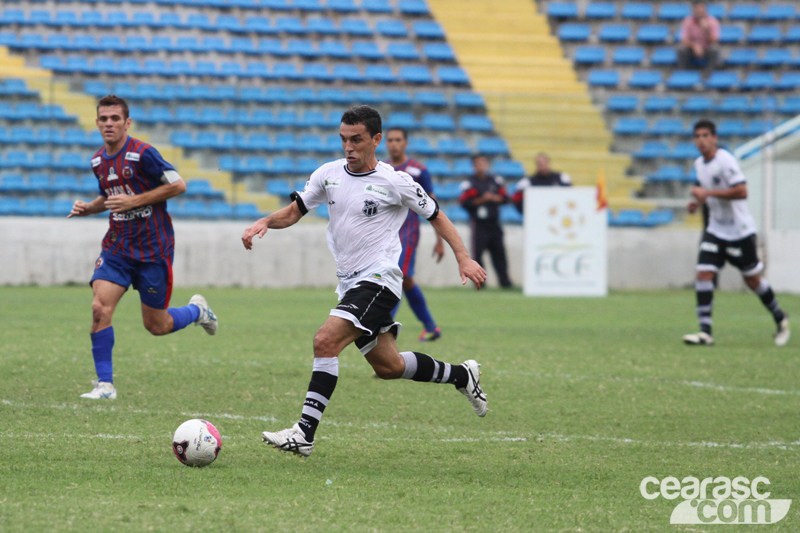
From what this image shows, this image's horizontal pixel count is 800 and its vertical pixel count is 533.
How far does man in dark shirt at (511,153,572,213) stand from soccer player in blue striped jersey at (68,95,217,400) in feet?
36.6

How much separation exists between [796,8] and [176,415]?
889 inches

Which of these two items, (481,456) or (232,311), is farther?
(232,311)

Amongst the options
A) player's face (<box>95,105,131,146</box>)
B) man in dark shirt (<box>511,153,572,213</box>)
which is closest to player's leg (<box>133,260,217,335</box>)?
player's face (<box>95,105,131,146</box>)

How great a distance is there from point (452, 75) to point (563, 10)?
3.90 meters

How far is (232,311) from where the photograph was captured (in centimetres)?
1375

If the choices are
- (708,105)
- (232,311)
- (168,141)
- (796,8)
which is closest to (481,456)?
(232,311)

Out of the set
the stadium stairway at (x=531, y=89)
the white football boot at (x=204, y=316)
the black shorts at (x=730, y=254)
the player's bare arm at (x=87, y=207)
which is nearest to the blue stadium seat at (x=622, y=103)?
the stadium stairway at (x=531, y=89)

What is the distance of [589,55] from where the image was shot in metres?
23.6

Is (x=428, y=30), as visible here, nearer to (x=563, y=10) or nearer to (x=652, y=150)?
(x=563, y=10)

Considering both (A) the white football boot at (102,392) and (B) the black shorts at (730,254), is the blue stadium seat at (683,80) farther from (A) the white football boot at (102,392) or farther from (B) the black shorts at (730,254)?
(A) the white football boot at (102,392)

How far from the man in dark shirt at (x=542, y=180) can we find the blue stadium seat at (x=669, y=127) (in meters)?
3.59

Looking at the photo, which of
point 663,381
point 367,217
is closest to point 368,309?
point 367,217

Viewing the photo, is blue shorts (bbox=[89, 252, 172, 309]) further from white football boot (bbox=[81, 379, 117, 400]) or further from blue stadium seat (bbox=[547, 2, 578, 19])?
blue stadium seat (bbox=[547, 2, 578, 19])

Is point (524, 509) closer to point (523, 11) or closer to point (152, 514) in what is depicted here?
point (152, 514)
